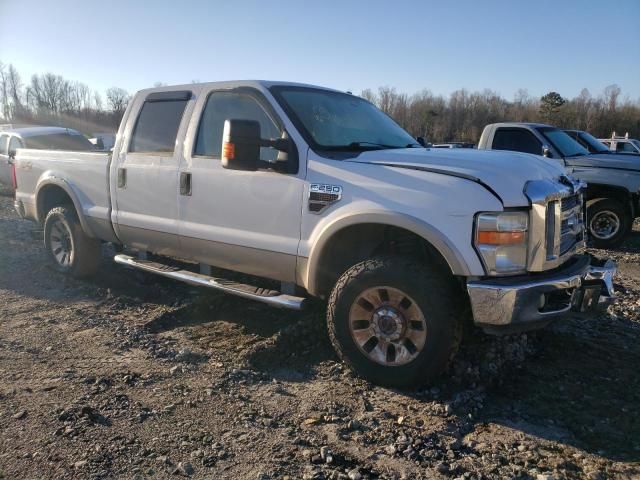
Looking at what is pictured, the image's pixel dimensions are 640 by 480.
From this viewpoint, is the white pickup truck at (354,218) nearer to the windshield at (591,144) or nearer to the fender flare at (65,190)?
the fender flare at (65,190)

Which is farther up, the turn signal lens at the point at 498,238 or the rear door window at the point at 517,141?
the rear door window at the point at 517,141

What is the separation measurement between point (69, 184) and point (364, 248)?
3.66m

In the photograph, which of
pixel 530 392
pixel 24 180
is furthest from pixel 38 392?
pixel 24 180

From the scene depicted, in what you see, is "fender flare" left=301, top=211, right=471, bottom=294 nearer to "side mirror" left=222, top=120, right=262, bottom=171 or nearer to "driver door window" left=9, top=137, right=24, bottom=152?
"side mirror" left=222, top=120, right=262, bottom=171

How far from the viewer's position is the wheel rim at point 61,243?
6188 mm

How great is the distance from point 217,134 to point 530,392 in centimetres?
311

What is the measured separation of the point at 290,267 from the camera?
4066 millimetres

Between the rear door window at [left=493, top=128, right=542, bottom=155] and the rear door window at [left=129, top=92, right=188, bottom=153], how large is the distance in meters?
6.32

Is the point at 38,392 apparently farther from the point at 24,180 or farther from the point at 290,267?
the point at 24,180

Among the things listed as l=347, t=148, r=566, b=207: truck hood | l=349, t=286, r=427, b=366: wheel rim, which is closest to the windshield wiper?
l=347, t=148, r=566, b=207: truck hood

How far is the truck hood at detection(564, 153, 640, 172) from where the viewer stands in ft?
28.5

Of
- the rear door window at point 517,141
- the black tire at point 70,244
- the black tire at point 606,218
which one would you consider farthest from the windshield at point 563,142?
the black tire at point 70,244

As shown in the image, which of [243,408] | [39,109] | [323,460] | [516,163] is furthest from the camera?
[39,109]

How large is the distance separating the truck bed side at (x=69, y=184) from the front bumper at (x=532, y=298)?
12.6ft
